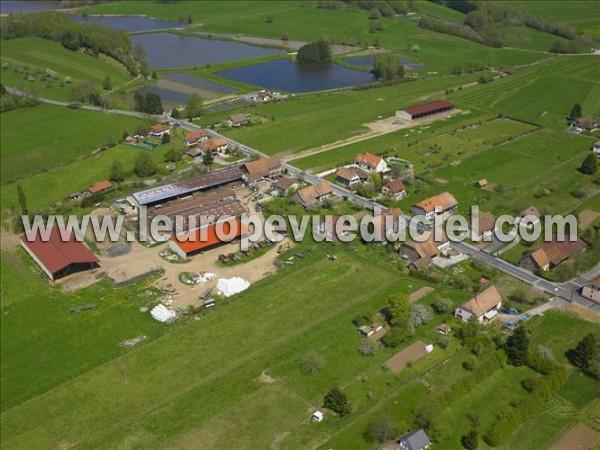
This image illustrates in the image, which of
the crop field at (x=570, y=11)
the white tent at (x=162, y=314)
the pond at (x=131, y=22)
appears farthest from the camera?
the pond at (x=131, y=22)

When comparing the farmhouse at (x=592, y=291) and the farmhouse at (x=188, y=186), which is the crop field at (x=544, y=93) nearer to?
the farmhouse at (x=592, y=291)

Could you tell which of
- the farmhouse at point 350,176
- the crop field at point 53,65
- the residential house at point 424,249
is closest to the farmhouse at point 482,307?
the residential house at point 424,249

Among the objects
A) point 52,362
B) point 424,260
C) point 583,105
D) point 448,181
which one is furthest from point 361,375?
point 583,105

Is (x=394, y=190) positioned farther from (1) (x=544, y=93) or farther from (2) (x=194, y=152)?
(1) (x=544, y=93)

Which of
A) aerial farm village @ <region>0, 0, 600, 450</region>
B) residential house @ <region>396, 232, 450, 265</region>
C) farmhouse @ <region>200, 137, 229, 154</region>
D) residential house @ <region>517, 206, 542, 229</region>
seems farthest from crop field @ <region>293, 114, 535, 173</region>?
residential house @ <region>396, 232, 450, 265</region>

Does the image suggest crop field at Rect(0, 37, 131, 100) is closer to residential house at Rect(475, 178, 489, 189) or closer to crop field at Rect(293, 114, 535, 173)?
crop field at Rect(293, 114, 535, 173)

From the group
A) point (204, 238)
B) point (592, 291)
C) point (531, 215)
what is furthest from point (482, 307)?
point (204, 238)

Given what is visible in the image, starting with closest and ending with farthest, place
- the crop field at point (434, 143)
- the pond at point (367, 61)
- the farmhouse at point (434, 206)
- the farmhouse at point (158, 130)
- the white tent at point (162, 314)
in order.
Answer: the white tent at point (162, 314) → the farmhouse at point (434, 206) → the crop field at point (434, 143) → the farmhouse at point (158, 130) → the pond at point (367, 61)
